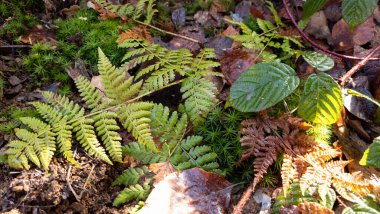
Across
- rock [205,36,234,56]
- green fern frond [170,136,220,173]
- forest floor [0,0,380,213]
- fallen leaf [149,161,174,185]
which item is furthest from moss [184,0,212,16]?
fallen leaf [149,161,174,185]

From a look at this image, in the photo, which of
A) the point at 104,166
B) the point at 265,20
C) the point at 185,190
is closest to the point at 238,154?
the point at 185,190

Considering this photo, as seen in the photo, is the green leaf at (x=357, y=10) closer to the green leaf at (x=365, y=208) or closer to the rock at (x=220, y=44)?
the rock at (x=220, y=44)

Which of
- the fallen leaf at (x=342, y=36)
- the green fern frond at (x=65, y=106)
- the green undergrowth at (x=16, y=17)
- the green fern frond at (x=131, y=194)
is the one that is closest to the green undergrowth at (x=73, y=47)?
the green undergrowth at (x=16, y=17)

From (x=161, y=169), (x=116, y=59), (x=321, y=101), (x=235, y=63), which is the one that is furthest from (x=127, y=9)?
(x=321, y=101)

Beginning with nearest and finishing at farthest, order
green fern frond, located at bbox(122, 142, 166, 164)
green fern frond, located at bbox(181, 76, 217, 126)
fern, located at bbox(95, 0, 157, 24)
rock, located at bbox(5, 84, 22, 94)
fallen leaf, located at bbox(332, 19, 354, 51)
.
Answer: green fern frond, located at bbox(122, 142, 166, 164) < green fern frond, located at bbox(181, 76, 217, 126) < rock, located at bbox(5, 84, 22, 94) < fern, located at bbox(95, 0, 157, 24) < fallen leaf, located at bbox(332, 19, 354, 51)

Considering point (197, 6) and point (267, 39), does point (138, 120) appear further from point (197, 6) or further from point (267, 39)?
point (197, 6)

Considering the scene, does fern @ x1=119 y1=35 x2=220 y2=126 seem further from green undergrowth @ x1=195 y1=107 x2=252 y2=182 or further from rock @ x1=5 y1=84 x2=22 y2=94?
rock @ x1=5 y1=84 x2=22 y2=94
